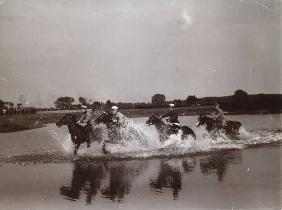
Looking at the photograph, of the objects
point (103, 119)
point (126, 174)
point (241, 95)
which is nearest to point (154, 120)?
point (103, 119)

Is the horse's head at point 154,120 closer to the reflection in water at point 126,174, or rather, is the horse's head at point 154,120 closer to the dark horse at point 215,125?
the dark horse at point 215,125

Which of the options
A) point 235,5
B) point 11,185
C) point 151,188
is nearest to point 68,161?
point 11,185

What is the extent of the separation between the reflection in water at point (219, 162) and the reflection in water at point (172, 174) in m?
0.36

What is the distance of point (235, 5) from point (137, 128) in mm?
5761

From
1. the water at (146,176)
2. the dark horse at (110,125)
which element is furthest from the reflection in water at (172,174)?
the dark horse at (110,125)

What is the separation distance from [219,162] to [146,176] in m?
2.69

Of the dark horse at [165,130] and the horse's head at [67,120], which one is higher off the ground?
the horse's head at [67,120]

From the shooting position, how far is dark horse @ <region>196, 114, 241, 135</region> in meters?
17.1

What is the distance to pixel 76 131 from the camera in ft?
47.3

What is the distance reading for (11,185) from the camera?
10.2 metres

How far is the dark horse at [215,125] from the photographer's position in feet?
56.0

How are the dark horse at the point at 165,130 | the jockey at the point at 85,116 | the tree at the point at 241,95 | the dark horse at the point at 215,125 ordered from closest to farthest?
the jockey at the point at 85,116, the dark horse at the point at 165,130, the dark horse at the point at 215,125, the tree at the point at 241,95

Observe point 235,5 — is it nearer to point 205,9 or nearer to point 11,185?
point 205,9

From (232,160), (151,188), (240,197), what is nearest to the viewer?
(240,197)
